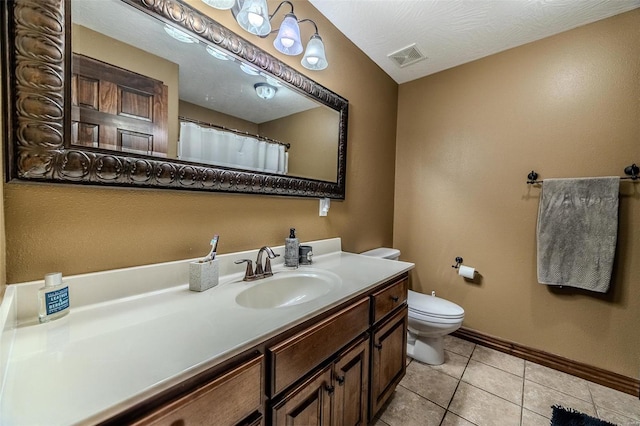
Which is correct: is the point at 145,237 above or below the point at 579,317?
above

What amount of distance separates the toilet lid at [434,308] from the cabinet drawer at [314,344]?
81 centimetres

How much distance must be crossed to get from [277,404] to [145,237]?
722 mm

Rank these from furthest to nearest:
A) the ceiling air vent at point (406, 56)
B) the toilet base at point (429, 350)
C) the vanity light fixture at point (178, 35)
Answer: the ceiling air vent at point (406, 56), the toilet base at point (429, 350), the vanity light fixture at point (178, 35)

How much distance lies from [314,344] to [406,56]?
225cm

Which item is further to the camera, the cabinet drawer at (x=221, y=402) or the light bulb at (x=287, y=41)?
the light bulb at (x=287, y=41)

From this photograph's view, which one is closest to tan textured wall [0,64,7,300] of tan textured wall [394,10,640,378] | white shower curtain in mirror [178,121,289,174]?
white shower curtain in mirror [178,121,289,174]

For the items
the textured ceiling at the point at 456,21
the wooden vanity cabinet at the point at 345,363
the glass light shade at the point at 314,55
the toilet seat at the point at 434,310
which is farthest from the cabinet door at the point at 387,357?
the textured ceiling at the point at 456,21

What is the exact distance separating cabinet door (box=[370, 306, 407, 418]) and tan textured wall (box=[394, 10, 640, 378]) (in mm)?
1081

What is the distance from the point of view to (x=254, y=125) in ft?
4.09

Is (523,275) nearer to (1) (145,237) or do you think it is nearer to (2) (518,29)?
(2) (518,29)

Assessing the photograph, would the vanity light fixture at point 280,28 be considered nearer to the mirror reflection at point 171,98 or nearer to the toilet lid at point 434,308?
the mirror reflection at point 171,98

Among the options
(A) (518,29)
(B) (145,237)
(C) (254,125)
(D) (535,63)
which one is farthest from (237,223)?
(D) (535,63)

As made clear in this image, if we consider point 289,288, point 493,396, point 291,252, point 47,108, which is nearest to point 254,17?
point 47,108

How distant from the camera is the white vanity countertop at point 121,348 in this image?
40cm
